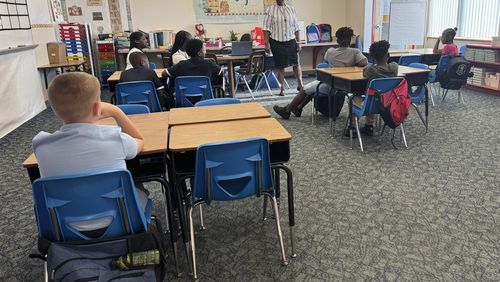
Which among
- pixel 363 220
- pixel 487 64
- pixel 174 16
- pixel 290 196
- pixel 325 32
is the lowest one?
pixel 363 220

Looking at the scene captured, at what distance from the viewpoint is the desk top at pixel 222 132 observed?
1.98m

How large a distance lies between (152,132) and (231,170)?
58 cm

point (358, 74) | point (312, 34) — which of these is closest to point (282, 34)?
point (312, 34)

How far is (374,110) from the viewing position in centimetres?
378

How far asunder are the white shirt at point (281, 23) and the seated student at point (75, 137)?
209 inches

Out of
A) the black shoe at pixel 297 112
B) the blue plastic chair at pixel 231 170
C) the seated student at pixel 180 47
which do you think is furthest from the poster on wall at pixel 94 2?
the blue plastic chair at pixel 231 170

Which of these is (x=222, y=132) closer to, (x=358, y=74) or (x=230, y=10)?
(x=358, y=74)

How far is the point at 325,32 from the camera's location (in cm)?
881

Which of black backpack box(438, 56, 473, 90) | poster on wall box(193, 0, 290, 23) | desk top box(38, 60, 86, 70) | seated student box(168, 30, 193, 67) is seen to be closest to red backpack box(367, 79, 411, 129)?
black backpack box(438, 56, 473, 90)

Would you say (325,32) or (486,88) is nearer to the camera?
(486,88)

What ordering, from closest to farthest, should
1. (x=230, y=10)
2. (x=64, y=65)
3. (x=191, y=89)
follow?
1. (x=191, y=89)
2. (x=64, y=65)
3. (x=230, y=10)

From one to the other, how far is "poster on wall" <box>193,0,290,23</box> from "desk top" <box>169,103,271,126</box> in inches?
238

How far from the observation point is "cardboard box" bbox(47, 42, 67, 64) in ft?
22.0

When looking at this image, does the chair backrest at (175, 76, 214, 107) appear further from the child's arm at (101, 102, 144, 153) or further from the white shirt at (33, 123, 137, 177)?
the white shirt at (33, 123, 137, 177)
